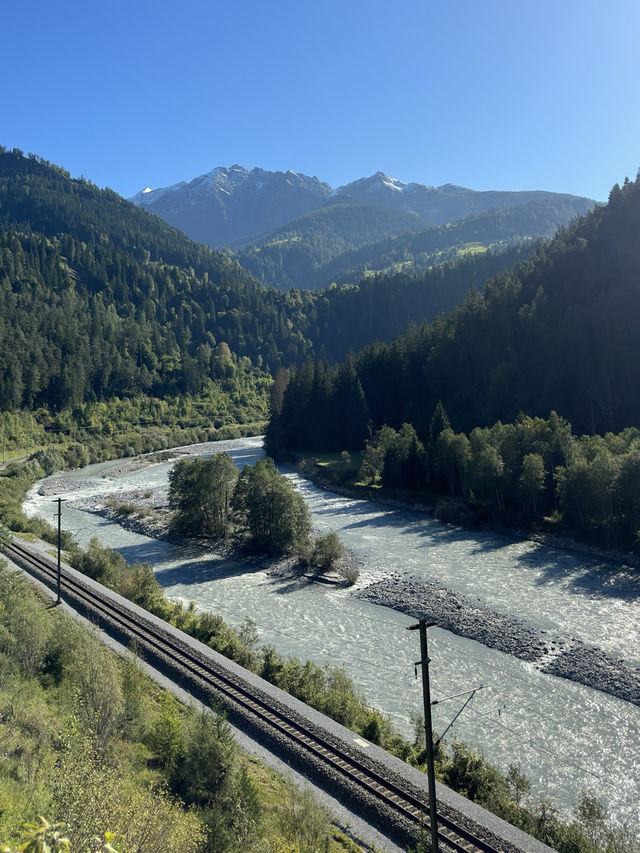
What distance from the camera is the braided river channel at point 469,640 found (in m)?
22.9

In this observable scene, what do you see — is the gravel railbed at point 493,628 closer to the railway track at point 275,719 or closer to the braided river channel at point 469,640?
the braided river channel at point 469,640

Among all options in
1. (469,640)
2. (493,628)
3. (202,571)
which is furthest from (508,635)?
(202,571)

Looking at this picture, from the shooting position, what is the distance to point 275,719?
22906mm

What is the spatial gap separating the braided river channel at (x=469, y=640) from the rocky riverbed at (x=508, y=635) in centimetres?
62

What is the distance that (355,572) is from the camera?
4491 cm

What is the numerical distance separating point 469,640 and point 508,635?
234 centimetres

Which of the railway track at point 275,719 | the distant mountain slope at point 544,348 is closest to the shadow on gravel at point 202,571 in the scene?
the railway track at point 275,719

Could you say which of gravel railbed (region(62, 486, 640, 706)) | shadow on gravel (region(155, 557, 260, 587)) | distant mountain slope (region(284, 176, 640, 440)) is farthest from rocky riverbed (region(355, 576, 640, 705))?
distant mountain slope (region(284, 176, 640, 440))

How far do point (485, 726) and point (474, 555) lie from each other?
87.4ft

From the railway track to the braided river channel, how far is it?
4.98 m

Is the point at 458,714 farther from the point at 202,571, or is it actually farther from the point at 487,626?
the point at 202,571

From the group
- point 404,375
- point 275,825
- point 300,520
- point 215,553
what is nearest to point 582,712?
point 275,825

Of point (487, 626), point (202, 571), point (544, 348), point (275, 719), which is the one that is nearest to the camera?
point (275, 719)

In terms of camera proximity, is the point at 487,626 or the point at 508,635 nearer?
the point at 508,635
